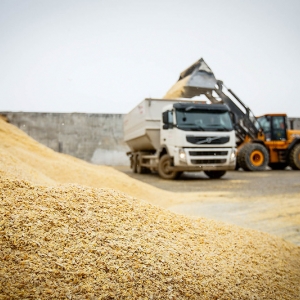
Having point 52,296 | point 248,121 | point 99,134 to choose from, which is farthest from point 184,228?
point 99,134

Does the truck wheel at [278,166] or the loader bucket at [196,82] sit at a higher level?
the loader bucket at [196,82]

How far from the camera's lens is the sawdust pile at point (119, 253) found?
1682 millimetres

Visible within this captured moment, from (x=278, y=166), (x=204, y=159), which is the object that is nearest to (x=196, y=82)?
(x=204, y=159)

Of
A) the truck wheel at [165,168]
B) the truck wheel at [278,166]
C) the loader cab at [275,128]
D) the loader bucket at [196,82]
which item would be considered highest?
the loader bucket at [196,82]

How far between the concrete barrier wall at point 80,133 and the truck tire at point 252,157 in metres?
8.34

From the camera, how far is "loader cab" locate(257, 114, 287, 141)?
13.6 meters

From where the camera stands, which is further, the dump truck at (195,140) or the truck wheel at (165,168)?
the truck wheel at (165,168)

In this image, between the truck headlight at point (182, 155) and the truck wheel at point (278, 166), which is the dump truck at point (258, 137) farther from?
the truck headlight at point (182, 155)

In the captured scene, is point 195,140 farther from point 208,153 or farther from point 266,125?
point 266,125

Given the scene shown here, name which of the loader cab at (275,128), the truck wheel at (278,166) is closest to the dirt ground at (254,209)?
the loader cab at (275,128)

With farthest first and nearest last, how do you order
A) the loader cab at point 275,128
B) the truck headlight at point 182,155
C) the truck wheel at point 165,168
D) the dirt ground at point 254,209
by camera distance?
the loader cab at point 275,128, the truck wheel at point 165,168, the truck headlight at point 182,155, the dirt ground at point 254,209

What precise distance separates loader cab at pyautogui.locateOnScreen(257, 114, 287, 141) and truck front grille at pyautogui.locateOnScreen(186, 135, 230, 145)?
4793mm

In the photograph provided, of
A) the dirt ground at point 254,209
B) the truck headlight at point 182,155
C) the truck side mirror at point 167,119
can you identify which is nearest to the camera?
the dirt ground at point 254,209

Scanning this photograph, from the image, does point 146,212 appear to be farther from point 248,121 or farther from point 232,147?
point 248,121
